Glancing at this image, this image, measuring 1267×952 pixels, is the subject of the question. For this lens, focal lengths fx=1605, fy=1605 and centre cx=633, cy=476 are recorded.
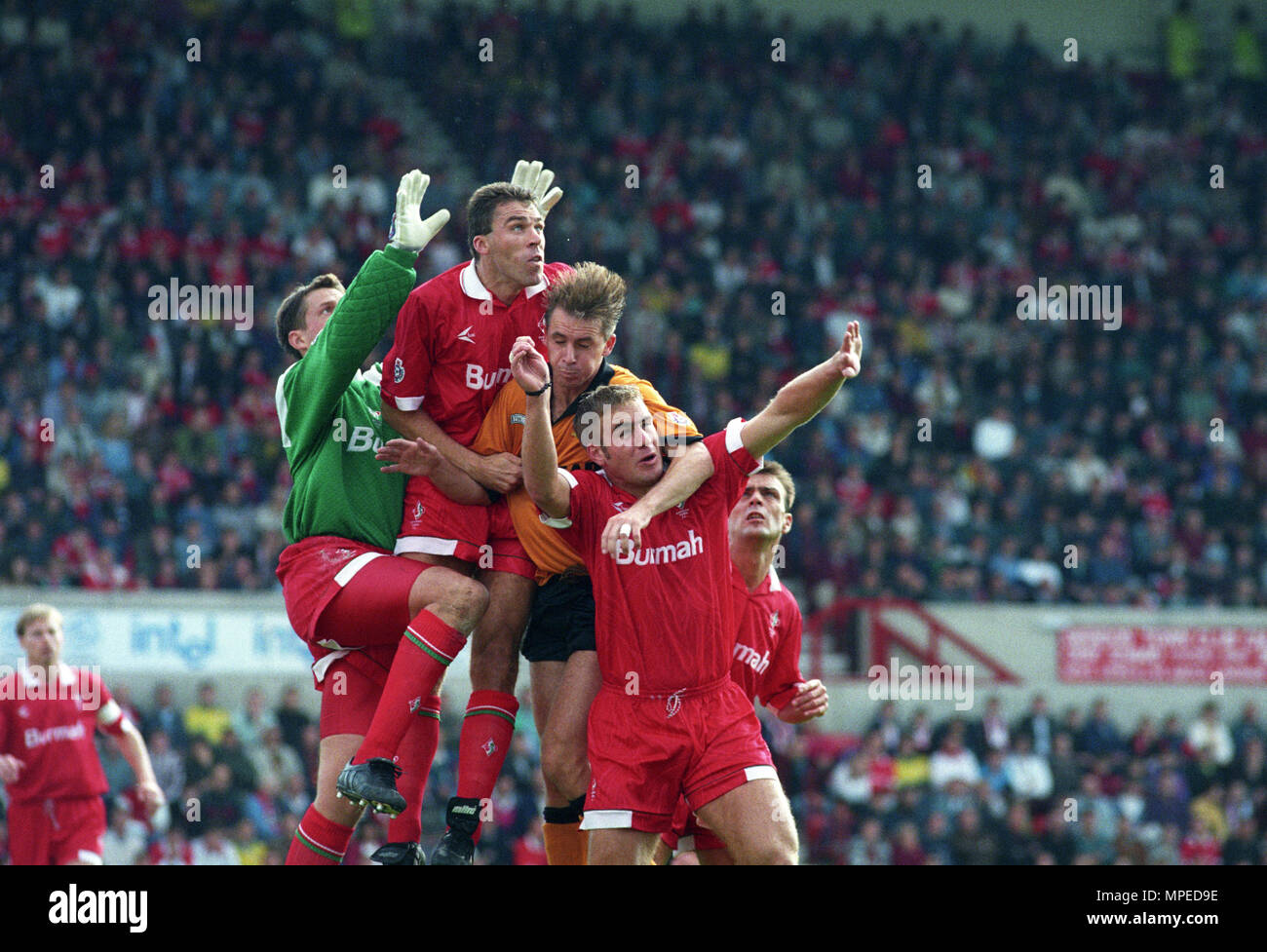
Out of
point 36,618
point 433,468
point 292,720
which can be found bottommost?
point 292,720

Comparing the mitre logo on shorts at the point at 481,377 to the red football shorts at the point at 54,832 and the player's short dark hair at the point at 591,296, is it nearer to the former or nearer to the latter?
the player's short dark hair at the point at 591,296

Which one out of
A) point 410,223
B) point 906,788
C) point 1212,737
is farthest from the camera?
point 1212,737

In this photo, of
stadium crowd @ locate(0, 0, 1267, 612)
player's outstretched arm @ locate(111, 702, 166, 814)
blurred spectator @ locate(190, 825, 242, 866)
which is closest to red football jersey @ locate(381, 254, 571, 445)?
player's outstretched arm @ locate(111, 702, 166, 814)

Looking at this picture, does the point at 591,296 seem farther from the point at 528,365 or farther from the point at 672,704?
the point at 672,704

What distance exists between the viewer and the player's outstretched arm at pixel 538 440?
17.0 ft

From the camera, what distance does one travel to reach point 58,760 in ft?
28.9

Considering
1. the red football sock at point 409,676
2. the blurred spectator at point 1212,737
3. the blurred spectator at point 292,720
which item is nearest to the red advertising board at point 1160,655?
the blurred spectator at point 1212,737

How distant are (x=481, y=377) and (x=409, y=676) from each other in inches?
45.3

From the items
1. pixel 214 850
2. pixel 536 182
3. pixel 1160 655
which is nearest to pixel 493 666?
pixel 536 182

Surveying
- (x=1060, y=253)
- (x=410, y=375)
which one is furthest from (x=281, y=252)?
(x=410, y=375)

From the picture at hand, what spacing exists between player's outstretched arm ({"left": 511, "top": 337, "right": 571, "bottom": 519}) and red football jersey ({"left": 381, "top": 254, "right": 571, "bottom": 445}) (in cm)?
63

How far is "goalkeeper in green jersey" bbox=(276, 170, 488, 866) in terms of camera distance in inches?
222
